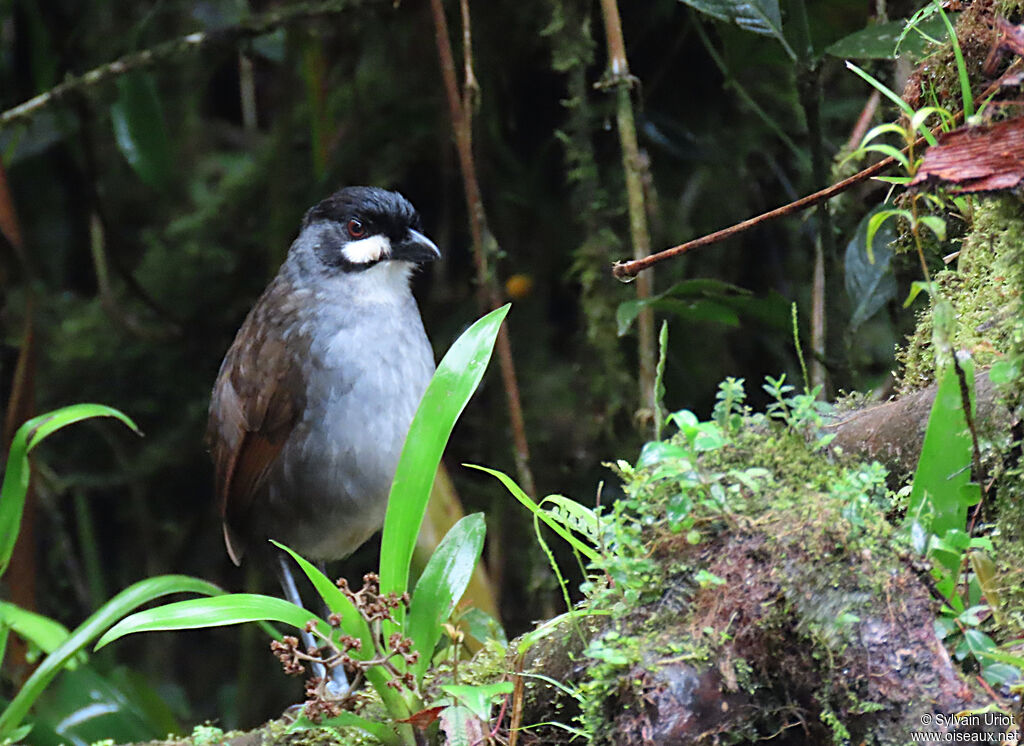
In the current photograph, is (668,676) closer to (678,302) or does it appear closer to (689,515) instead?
(689,515)

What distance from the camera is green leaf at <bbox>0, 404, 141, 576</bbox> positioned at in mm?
2508

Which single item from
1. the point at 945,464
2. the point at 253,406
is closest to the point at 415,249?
the point at 253,406

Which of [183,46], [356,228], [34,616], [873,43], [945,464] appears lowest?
[34,616]

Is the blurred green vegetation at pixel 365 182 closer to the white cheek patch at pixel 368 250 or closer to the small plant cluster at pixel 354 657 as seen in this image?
the white cheek patch at pixel 368 250

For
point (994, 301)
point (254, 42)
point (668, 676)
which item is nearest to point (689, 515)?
point (668, 676)

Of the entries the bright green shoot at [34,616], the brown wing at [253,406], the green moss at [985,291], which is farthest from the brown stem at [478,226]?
the green moss at [985,291]

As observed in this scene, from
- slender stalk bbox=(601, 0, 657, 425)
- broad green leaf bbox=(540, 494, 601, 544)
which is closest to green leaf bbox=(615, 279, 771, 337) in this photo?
slender stalk bbox=(601, 0, 657, 425)

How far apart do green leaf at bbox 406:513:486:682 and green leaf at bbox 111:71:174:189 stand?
279 cm

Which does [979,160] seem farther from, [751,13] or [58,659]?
[58,659]

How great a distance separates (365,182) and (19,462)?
2.03 m

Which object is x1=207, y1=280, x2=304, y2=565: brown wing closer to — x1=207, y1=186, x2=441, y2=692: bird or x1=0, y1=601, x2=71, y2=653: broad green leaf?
x1=207, y1=186, x2=441, y2=692: bird

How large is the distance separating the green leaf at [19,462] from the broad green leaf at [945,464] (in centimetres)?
181

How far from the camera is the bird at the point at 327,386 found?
9.43ft

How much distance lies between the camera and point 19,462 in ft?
8.23
